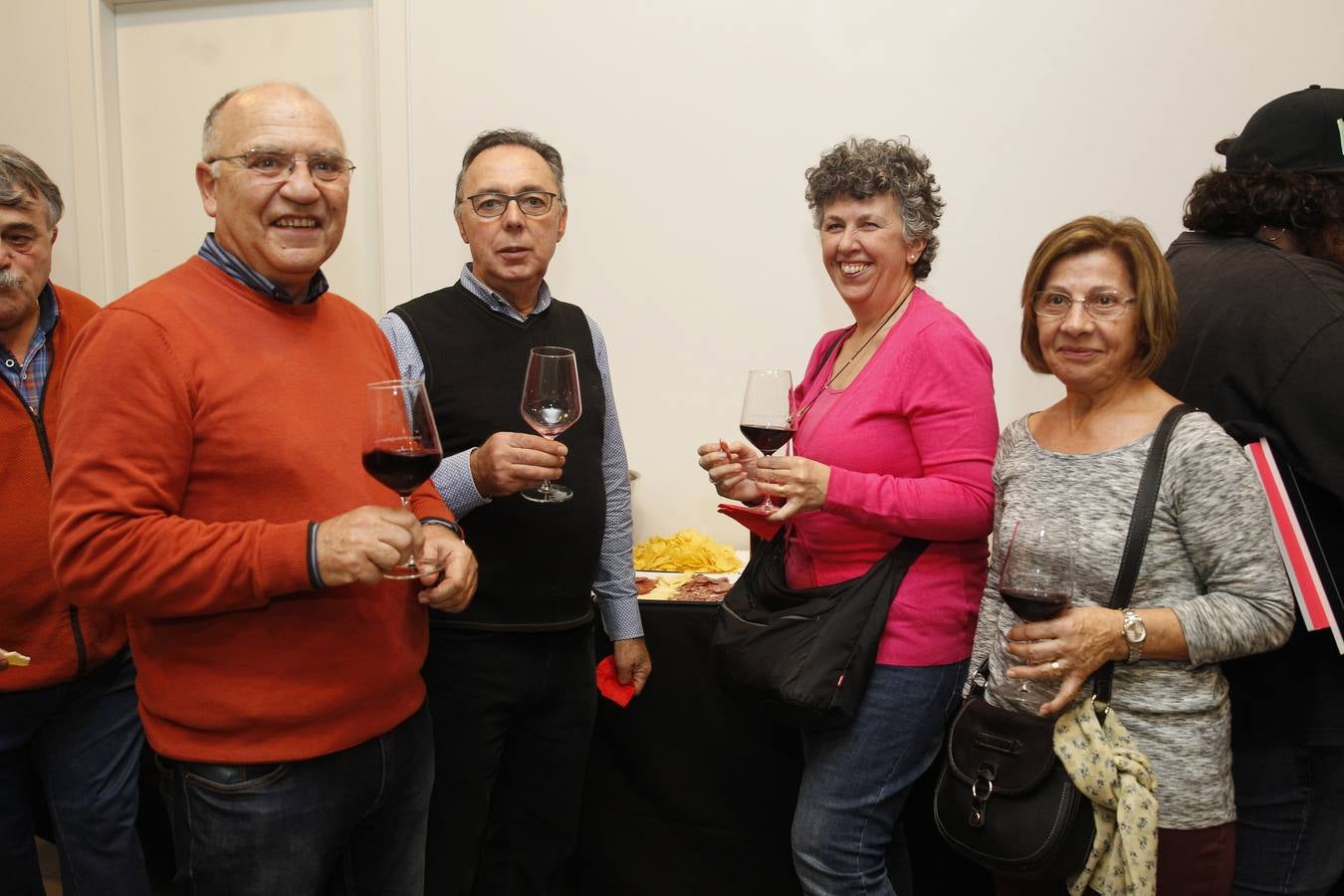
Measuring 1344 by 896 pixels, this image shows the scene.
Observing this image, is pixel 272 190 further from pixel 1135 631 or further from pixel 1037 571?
pixel 1135 631

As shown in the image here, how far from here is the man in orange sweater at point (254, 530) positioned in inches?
49.7

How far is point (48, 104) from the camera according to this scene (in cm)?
358

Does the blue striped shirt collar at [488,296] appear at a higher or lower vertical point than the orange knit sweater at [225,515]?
higher

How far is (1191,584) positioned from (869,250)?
84 centimetres

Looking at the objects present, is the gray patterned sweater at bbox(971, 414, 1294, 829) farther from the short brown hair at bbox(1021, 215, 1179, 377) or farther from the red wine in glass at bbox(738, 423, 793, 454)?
the red wine in glass at bbox(738, 423, 793, 454)

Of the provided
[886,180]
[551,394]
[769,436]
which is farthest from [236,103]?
[886,180]

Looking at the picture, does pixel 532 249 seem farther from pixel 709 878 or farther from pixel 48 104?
pixel 48 104

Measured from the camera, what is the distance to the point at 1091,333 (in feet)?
5.12

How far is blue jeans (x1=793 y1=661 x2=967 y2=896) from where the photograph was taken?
174cm

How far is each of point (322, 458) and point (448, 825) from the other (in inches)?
36.2

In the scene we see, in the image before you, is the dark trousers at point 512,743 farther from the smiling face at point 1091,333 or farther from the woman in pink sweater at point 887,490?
the smiling face at point 1091,333

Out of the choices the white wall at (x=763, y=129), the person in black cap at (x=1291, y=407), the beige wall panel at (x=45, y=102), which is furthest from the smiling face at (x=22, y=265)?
the person in black cap at (x=1291, y=407)

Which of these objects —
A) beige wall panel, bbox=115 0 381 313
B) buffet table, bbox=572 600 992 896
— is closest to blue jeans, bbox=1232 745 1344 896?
buffet table, bbox=572 600 992 896

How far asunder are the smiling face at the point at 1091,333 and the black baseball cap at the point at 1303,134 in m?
0.42
